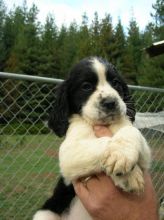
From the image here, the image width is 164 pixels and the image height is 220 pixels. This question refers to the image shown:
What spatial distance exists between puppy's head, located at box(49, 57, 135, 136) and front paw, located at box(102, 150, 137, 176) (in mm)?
523

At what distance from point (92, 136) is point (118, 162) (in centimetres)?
58

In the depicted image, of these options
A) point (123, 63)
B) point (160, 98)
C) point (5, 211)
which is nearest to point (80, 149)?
point (5, 211)

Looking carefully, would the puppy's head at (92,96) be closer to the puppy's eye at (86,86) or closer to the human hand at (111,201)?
the puppy's eye at (86,86)

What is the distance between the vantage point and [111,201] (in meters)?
3.04

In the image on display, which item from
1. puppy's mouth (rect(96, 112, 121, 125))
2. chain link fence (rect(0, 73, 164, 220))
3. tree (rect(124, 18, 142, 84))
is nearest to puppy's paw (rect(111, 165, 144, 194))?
puppy's mouth (rect(96, 112, 121, 125))

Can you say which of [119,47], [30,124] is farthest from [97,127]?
[119,47]

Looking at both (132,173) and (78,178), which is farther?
(78,178)

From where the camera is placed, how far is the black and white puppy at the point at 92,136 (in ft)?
9.32

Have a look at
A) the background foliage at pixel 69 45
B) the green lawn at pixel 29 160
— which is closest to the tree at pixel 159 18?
the background foliage at pixel 69 45

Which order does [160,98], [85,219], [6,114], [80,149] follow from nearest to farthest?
[80,149] < [85,219] < [6,114] < [160,98]

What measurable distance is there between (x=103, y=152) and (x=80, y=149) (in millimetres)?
257

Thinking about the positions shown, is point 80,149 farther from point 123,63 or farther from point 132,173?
point 123,63

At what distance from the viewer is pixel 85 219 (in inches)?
131

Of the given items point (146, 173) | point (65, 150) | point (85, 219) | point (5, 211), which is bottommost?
point (5, 211)
